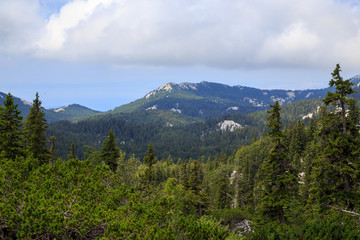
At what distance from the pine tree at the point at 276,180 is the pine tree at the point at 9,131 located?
1012 inches

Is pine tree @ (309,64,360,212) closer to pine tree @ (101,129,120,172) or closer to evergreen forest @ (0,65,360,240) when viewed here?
evergreen forest @ (0,65,360,240)

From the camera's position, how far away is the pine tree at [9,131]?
2422 cm

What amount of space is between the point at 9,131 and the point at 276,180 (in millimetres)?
28244

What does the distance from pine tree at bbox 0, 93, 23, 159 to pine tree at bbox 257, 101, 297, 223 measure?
2571cm

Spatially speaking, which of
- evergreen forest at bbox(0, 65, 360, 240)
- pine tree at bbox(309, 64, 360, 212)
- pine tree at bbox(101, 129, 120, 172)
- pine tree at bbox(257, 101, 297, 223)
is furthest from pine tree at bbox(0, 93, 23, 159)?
pine tree at bbox(309, 64, 360, 212)

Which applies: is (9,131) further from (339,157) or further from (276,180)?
(339,157)

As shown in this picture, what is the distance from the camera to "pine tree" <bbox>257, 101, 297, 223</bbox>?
18938 millimetres

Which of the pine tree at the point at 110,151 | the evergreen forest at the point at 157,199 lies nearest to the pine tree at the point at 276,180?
the evergreen forest at the point at 157,199

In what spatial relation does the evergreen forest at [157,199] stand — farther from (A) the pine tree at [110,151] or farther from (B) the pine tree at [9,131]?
(A) the pine tree at [110,151]

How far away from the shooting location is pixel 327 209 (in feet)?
51.8

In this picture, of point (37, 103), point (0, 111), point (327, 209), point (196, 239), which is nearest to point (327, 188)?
point (327, 209)

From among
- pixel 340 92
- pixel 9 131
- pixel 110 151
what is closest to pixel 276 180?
pixel 340 92

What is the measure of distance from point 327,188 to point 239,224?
18.4m

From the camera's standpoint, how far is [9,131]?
25.4 m
